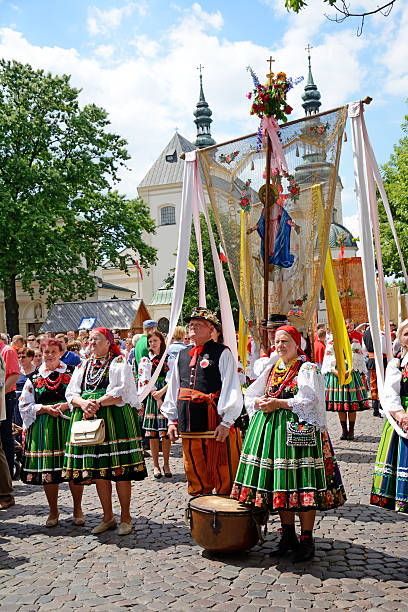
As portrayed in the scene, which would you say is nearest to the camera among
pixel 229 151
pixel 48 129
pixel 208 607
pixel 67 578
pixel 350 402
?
pixel 208 607

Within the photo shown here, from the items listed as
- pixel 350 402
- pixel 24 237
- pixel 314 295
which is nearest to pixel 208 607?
pixel 314 295

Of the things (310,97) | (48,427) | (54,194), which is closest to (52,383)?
(48,427)

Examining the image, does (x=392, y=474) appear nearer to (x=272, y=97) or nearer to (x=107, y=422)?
(x=107, y=422)

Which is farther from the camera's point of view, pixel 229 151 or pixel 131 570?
pixel 229 151

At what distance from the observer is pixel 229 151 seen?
614 cm

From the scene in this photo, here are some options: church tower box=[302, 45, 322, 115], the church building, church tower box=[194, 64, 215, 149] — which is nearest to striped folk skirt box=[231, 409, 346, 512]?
the church building

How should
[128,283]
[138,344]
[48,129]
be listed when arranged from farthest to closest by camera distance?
[128,283]
[48,129]
[138,344]

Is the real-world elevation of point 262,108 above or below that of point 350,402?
above

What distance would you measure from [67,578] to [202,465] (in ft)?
4.64

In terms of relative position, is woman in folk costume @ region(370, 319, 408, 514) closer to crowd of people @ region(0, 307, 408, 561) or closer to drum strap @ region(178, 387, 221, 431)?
crowd of people @ region(0, 307, 408, 561)

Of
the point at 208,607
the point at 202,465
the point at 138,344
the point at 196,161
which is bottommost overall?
the point at 208,607

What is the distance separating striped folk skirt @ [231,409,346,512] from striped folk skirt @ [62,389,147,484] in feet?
3.86

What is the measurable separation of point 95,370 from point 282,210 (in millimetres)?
2350

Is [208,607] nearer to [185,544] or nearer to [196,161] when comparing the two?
[185,544]
